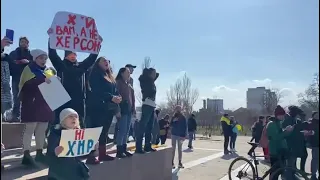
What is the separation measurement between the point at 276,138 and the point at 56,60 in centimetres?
459

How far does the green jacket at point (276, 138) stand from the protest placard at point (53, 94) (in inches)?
177

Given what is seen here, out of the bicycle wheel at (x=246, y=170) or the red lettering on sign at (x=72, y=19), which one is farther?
the bicycle wheel at (x=246, y=170)

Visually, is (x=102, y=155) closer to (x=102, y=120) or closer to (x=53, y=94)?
(x=102, y=120)

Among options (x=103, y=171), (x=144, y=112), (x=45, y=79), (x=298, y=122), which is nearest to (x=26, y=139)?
(x=45, y=79)

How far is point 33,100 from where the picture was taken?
15.5ft

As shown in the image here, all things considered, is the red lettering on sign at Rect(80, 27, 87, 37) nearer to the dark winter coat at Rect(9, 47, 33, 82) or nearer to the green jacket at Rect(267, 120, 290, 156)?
the dark winter coat at Rect(9, 47, 33, 82)

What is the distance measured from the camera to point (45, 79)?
4445 millimetres

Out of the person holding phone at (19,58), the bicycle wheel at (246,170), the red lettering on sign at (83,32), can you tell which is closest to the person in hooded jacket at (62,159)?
the red lettering on sign at (83,32)

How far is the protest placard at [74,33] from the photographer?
209 inches

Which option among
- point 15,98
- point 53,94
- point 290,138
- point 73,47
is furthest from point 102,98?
point 290,138

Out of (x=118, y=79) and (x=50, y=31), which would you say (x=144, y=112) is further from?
(x=50, y=31)

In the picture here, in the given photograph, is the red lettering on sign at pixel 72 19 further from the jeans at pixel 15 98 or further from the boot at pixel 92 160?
the boot at pixel 92 160

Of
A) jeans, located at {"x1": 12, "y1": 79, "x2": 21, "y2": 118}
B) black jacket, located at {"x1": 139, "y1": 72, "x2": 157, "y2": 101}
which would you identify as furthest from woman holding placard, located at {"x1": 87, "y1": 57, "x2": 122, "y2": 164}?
jeans, located at {"x1": 12, "y1": 79, "x2": 21, "y2": 118}

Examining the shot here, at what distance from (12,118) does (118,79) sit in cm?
221
